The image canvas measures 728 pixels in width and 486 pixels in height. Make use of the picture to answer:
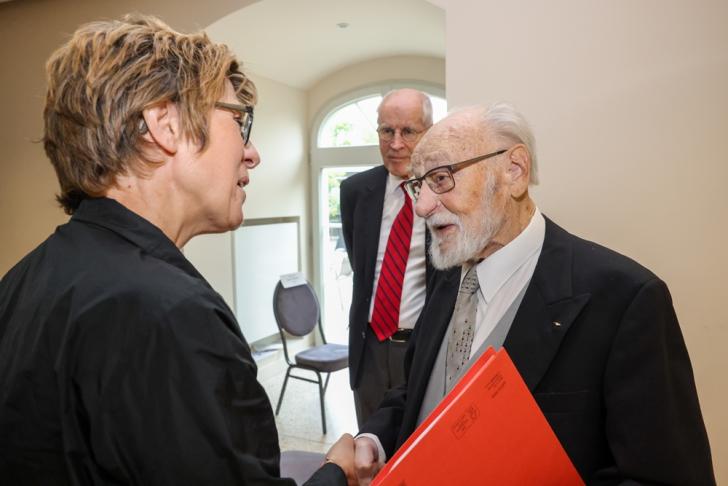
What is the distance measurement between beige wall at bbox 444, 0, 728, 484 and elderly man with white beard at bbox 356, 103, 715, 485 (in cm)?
93

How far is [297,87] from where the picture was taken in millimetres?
5281

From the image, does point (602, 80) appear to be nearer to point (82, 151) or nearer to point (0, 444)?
point (82, 151)

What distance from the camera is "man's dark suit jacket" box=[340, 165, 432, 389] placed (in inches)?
91.0

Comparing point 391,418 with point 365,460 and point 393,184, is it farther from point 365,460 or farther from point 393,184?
point 393,184

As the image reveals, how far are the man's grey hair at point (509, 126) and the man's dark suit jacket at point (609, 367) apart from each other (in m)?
0.26

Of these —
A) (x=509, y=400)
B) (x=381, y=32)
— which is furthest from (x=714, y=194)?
(x=381, y=32)

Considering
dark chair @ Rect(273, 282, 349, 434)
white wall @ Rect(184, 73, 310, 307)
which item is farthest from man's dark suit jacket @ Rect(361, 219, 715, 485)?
white wall @ Rect(184, 73, 310, 307)

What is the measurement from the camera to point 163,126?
2.60 feet

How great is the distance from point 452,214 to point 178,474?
→ 0.89 metres

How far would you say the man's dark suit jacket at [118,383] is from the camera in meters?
0.62

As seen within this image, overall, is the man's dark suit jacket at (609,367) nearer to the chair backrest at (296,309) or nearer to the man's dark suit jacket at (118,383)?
the man's dark suit jacket at (118,383)

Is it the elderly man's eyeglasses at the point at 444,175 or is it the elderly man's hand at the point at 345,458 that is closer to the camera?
the elderly man's hand at the point at 345,458

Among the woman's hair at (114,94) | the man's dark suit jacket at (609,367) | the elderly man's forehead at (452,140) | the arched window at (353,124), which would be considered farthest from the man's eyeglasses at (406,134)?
the arched window at (353,124)

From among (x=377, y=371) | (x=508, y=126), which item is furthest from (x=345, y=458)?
(x=377, y=371)
